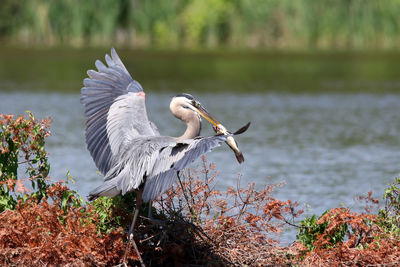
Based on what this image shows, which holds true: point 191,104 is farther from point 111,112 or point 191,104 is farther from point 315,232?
point 315,232

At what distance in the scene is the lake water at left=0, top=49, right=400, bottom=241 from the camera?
430 inches

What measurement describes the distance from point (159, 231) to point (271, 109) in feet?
46.0

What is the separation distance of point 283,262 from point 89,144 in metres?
1.80

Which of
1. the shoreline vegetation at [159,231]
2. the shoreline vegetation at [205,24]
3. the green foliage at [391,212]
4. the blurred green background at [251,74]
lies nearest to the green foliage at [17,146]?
the shoreline vegetation at [159,231]

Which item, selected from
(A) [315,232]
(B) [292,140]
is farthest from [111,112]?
(B) [292,140]

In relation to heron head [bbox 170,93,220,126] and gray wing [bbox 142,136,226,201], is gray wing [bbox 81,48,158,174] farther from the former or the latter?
gray wing [bbox 142,136,226,201]

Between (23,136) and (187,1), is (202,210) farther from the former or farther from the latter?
(187,1)

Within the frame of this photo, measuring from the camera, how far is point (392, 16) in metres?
39.4

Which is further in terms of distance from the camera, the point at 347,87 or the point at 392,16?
the point at 392,16

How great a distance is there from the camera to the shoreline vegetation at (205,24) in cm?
3922

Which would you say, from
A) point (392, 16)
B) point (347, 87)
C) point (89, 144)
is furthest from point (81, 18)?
point (89, 144)

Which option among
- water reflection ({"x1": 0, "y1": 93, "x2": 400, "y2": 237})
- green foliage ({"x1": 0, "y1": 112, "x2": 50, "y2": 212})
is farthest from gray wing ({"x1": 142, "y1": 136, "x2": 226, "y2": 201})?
water reflection ({"x1": 0, "y1": 93, "x2": 400, "y2": 237})

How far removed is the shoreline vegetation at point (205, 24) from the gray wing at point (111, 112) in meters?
33.4

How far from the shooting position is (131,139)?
6.08m
